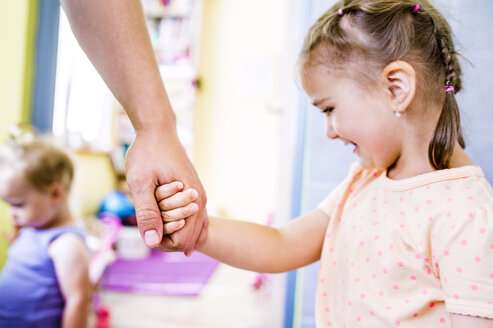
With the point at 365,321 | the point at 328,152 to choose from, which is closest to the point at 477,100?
the point at 328,152

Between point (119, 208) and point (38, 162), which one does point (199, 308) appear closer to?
point (38, 162)

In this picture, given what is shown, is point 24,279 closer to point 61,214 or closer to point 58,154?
point 61,214

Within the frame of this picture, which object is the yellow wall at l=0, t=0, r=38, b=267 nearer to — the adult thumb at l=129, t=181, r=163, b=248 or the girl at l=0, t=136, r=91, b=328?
the girl at l=0, t=136, r=91, b=328

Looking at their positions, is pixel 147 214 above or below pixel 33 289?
above

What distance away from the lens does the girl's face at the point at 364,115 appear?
63cm

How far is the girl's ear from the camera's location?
0.60 metres

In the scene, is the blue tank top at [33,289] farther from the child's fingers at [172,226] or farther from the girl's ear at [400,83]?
the girl's ear at [400,83]

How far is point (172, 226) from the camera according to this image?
0.56 metres

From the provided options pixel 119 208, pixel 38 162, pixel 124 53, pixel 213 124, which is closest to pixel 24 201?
pixel 38 162

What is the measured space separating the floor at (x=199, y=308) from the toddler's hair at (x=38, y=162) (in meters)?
0.76

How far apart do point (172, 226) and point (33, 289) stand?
83cm

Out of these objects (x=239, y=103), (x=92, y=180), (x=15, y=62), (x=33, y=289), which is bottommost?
(x=33, y=289)

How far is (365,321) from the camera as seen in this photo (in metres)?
0.57

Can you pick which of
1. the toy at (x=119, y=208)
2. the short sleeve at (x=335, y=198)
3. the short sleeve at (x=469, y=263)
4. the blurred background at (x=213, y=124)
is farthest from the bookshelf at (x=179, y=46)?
the short sleeve at (x=469, y=263)
